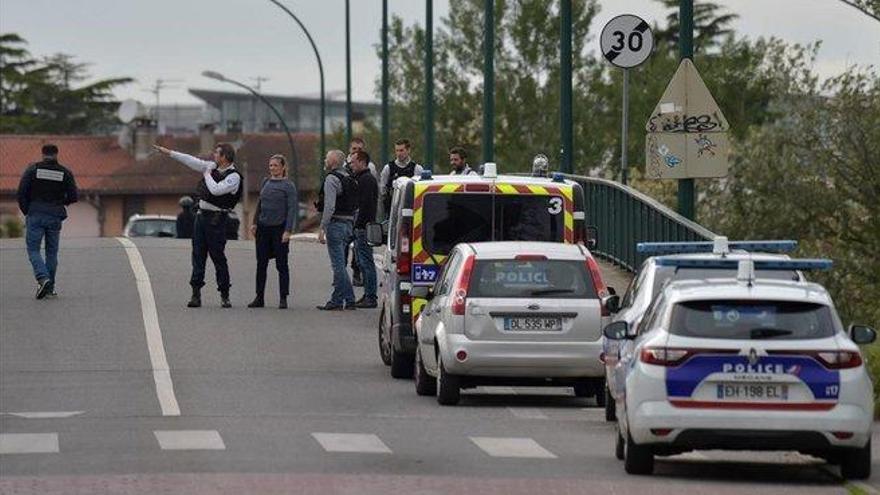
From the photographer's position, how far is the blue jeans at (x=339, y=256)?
29.0 m

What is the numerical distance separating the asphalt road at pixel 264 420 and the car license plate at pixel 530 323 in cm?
66

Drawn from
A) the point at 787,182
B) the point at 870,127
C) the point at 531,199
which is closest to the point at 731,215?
the point at 787,182

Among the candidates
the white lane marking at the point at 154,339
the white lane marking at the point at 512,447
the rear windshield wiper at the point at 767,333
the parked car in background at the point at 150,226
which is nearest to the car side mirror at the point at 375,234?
the white lane marking at the point at 154,339

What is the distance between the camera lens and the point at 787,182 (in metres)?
55.6

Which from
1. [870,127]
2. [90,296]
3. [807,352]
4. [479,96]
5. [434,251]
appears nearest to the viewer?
[807,352]

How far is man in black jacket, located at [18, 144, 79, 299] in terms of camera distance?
2967 cm

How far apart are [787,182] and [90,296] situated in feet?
90.4

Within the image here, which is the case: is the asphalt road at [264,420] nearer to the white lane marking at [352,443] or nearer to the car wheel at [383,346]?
the white lane marking at [352,443]

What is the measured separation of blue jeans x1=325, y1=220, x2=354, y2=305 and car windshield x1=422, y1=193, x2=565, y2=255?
255 inches

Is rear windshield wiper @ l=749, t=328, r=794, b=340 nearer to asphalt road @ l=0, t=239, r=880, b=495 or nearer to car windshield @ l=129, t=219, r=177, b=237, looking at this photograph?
asphalt road @ l=0, t=239, r=880, b=495

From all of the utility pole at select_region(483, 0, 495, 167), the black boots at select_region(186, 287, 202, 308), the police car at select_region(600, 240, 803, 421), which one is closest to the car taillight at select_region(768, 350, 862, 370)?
the police car at select_region(600, 240, 803, 421)

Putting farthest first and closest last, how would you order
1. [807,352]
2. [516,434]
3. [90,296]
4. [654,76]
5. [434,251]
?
[654,76] < [90,296] < [434,251] < [516,434] < [807,352]

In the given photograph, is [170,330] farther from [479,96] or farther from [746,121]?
[746,121]

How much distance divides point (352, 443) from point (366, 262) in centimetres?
1274
